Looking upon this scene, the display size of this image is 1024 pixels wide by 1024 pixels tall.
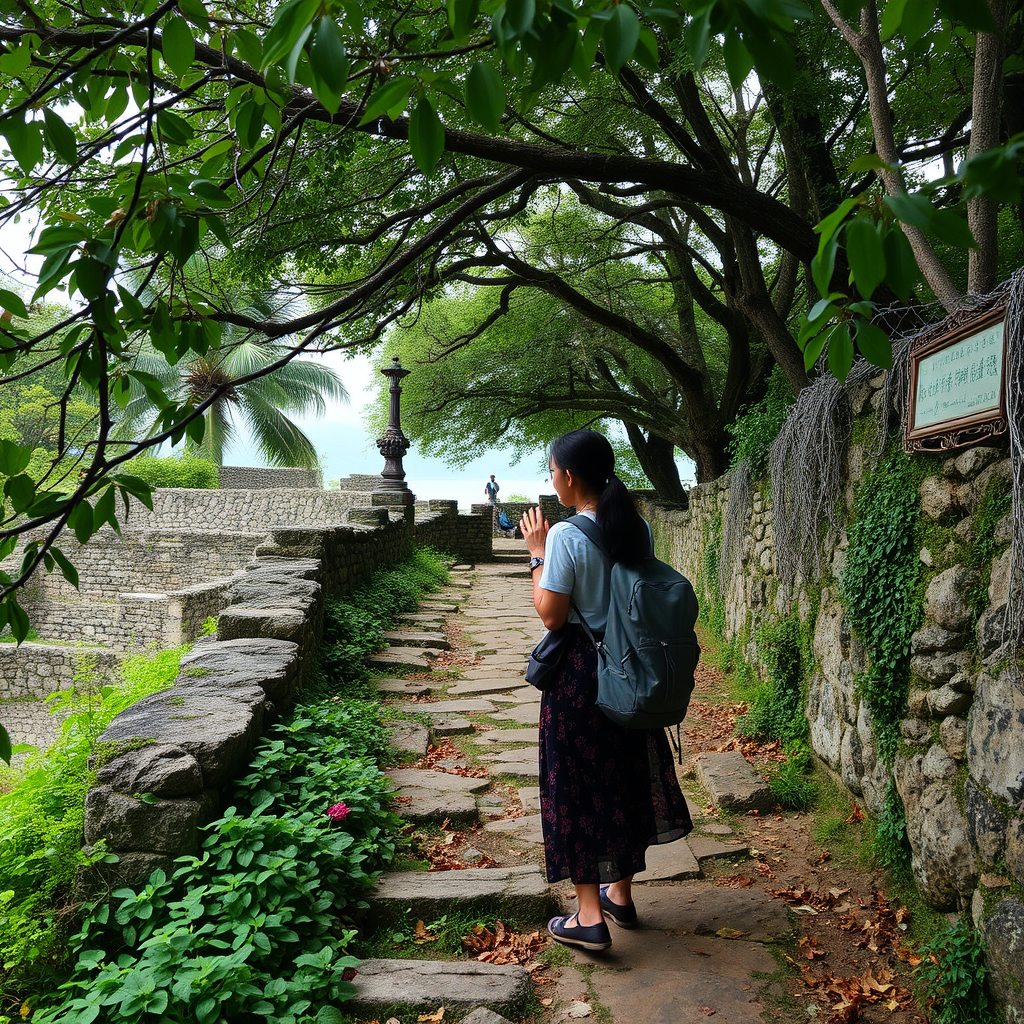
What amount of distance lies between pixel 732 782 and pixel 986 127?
338 cm

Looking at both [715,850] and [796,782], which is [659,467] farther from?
[715,850]

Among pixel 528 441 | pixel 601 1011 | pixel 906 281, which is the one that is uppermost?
pixel 528 441

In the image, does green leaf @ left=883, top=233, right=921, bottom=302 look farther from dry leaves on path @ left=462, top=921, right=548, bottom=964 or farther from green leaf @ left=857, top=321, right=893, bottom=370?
dry leaves on path @ left=462, top=921, right=548, bottom=964

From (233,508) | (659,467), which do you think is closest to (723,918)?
(659,467)

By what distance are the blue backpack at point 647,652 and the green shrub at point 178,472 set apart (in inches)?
830

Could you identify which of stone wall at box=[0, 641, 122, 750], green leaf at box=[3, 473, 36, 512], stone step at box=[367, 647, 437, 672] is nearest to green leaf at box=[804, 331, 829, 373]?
green leaf at box=[3, 473, 36, 512]

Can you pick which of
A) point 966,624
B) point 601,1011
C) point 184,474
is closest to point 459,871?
point 601,1011

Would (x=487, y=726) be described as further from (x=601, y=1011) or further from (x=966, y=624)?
(x=966, y=624)

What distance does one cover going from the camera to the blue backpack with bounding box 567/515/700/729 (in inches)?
97.3

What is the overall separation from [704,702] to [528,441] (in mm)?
10941

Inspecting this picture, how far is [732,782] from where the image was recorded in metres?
4.12

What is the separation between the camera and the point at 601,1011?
236 centimetres

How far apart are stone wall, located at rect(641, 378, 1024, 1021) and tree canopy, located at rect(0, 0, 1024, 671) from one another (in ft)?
2.72

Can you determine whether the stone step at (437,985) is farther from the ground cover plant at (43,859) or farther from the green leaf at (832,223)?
the green leaf at (832,223)
